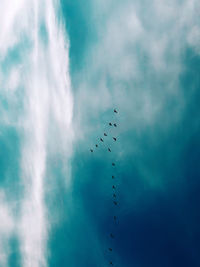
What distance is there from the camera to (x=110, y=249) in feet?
388

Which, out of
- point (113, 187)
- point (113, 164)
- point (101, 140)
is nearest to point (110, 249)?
point (113, 187)

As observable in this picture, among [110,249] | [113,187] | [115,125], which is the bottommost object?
[110,249]

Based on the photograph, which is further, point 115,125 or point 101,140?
point 101,140

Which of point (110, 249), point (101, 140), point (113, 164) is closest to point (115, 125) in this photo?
point (101, 140)

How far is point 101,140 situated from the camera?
116188 millimetres

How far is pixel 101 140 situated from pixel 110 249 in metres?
56.5

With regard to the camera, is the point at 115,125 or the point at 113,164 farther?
the point at 113,164

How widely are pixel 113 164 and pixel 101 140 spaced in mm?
13566

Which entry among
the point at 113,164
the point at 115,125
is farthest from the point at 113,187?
the point at 115,125

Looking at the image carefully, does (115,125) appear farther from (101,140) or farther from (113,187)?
(113,187)

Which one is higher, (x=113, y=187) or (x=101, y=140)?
(x=101, y=140)

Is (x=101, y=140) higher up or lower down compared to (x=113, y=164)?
higher up

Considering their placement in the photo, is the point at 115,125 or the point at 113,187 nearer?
the point at 115,125

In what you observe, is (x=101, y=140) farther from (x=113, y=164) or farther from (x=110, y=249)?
(x=110, y=249)
